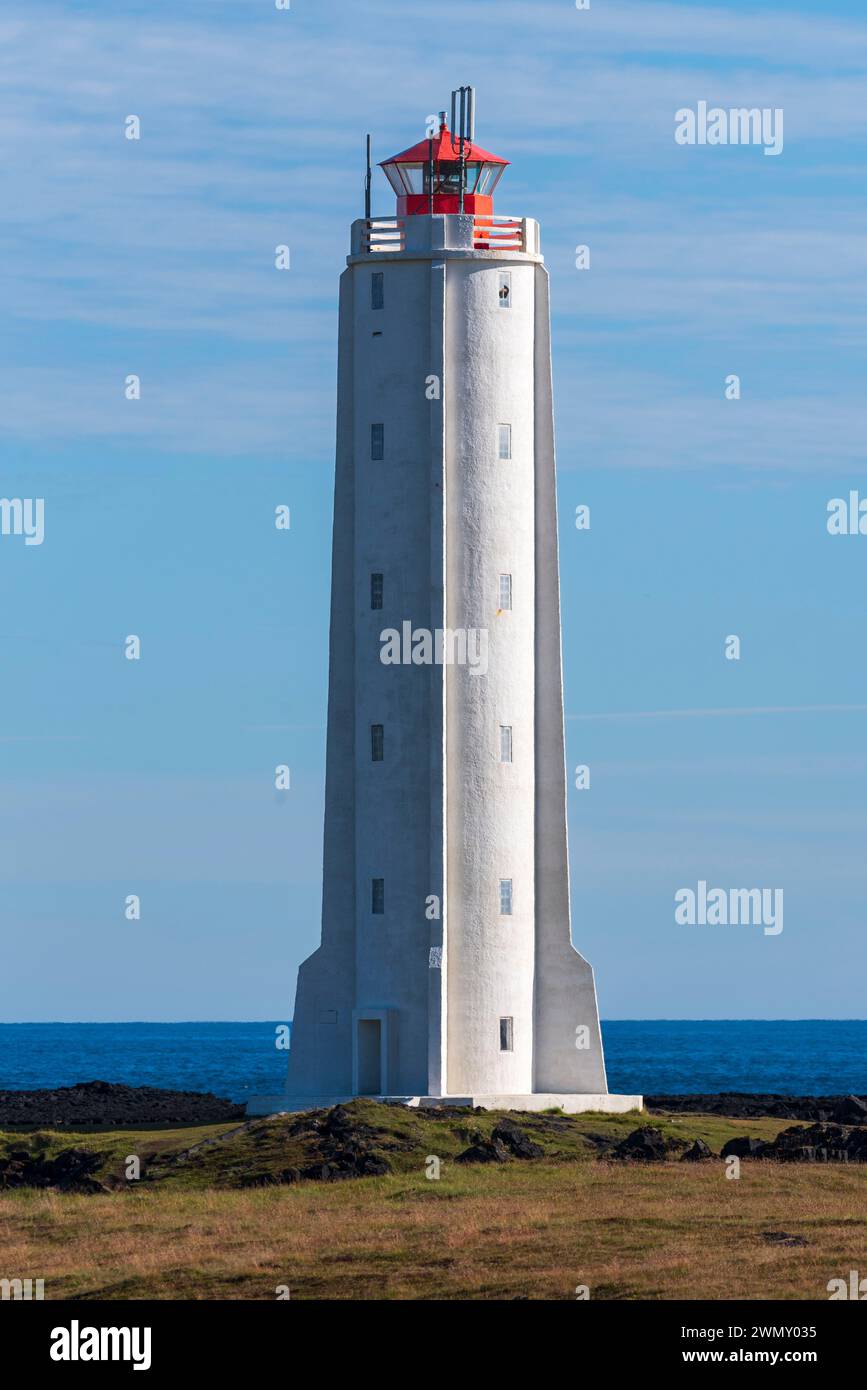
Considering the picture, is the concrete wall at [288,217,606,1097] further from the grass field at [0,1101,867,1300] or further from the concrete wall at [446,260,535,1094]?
the grass field at [0,1101,867,1300]

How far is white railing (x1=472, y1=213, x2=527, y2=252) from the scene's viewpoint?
→ 202 feet

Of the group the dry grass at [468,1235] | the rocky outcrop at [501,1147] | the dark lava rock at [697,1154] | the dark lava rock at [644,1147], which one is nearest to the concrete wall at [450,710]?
the rocky outcrop at [501,1147]

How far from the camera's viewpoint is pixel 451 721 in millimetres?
60000

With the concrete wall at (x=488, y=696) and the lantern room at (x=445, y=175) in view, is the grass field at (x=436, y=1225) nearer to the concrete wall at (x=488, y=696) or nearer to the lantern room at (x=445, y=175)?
the concrete wall at (x=488, y=696)

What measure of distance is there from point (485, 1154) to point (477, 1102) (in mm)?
6875

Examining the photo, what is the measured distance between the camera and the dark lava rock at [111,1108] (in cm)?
6656

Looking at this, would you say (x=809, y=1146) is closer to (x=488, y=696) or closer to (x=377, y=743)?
(x=488, y=696)

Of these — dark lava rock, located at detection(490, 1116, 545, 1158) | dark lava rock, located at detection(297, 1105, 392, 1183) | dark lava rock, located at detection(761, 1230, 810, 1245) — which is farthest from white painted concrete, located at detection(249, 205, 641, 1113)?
dark lava rock, located at detection(761, 1230, 810, 1245)

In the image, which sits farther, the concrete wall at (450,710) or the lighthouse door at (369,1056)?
the lighthouse door at (369,1056)

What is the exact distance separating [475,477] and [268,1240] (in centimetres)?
2409

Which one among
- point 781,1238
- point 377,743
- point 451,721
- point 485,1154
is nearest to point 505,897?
point 451,721

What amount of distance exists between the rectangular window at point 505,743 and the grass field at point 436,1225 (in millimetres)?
9159

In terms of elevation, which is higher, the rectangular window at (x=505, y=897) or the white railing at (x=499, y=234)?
the white railing at (x=499, y=234)

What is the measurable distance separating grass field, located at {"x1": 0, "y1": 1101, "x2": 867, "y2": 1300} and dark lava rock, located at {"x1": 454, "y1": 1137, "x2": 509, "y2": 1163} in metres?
0.35
